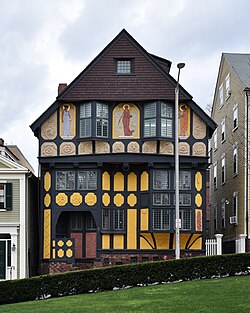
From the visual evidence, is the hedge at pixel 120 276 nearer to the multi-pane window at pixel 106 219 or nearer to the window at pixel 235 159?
the multi-pane window at pixel 106 219

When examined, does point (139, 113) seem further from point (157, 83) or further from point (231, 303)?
point (231, 303)

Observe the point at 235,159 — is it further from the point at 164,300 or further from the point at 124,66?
the point at 164,300

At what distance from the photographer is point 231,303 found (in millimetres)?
19047

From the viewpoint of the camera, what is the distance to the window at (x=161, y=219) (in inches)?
1298

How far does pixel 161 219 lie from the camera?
1302 inches

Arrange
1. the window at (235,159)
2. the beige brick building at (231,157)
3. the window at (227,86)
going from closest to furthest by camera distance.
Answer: the beige brick building at (231,157), the window at (235,159), the window at (227,86)

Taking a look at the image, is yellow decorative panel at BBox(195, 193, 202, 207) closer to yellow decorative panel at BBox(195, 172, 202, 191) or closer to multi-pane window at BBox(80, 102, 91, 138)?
yellow decorative panel at BBox(195, 172, 202, 191)

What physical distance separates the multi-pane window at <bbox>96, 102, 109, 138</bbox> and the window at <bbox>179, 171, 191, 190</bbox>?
4.23 meters

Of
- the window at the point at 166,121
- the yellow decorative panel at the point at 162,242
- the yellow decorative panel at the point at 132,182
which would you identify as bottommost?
the yellow decorative panel at the point at 162,242

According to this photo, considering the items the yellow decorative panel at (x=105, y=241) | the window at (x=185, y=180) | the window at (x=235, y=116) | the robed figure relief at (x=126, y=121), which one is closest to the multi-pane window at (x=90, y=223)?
the yellow decorative panel at (x=105, y=241)

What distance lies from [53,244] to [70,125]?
595cm

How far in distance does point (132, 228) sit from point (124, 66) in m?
8.23

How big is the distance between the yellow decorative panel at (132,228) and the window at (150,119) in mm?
3932

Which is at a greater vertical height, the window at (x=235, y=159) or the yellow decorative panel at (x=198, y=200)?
the window at (x=235, y=159)
